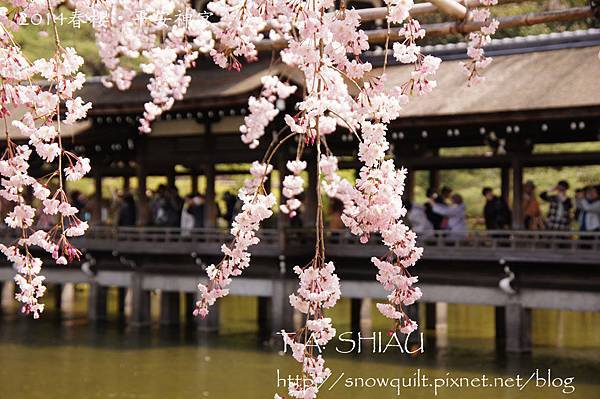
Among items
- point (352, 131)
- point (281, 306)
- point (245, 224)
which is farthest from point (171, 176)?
→ point (352, 131)

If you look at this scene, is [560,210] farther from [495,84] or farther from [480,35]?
[480,35]

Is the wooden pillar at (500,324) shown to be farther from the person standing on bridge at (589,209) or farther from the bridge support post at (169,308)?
the bridge support post at (169,308)

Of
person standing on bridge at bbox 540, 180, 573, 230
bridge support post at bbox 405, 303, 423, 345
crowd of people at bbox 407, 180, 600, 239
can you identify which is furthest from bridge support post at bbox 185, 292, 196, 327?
person standing on bridge at bbox 540, 180, 573, 230

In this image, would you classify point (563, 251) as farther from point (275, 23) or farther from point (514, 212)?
point (275, 23)

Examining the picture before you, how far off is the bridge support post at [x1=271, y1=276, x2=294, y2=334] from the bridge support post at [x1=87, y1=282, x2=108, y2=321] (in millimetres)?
4795

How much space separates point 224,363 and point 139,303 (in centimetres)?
442

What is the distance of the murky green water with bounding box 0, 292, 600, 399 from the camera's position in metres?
12.4

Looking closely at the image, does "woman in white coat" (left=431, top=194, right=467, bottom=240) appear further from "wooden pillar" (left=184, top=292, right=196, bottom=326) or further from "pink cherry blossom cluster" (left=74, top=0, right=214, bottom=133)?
"wooden pillar" (left=184, top=292, right=196, bottom=326)

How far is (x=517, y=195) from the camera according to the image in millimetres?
14656

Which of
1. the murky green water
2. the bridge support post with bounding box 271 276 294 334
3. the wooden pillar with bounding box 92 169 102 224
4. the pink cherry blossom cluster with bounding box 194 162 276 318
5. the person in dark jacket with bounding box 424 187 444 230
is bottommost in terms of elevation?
the murky green water

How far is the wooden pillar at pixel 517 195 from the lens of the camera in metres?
14.6

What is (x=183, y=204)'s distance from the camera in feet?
60.5

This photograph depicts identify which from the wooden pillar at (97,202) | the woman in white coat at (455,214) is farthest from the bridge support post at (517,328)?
the wooden pillar at (97,202)

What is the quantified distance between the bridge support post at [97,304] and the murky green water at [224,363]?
31 centimetres
